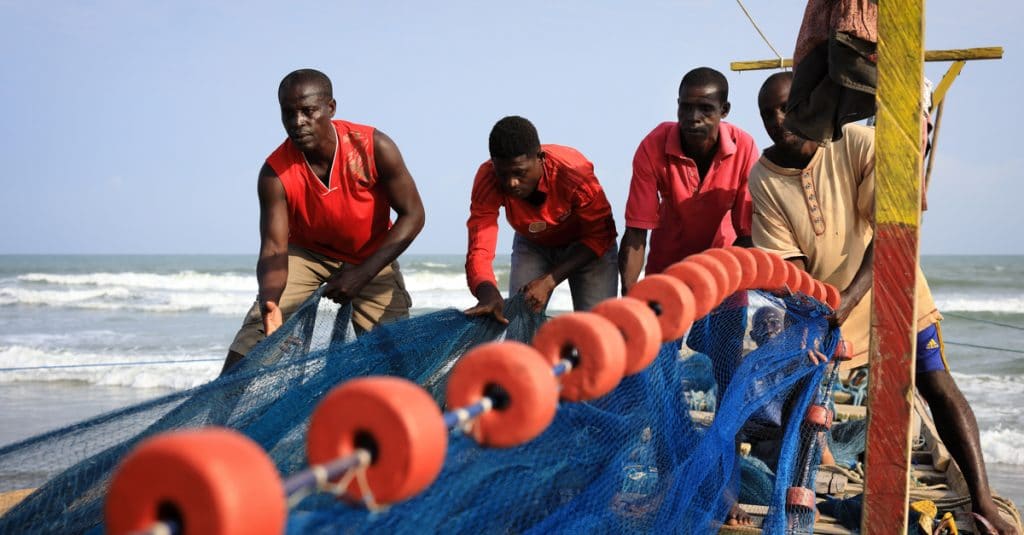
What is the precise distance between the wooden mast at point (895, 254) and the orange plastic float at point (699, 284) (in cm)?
42

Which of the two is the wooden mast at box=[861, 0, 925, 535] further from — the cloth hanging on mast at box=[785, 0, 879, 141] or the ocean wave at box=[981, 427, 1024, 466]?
the ocean wave at box=[981, 427, 1024, 466]

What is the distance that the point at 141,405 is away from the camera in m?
3.13

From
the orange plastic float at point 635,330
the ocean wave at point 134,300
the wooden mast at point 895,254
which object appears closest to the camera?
the orange plastic float at point 635,330

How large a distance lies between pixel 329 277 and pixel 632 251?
1579mm

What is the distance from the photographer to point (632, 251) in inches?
196

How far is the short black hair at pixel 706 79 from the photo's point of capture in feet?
15.6

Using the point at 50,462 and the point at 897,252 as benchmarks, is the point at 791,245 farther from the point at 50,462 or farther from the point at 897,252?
the point at 50,462

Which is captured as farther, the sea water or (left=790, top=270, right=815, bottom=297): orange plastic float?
the sea water

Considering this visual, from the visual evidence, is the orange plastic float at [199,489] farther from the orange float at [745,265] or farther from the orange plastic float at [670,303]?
the orange float at [745,265]

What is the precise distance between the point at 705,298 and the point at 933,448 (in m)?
3.52

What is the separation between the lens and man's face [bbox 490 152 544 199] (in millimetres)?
4469

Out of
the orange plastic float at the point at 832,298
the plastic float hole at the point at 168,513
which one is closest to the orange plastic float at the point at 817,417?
the orange plastic float at the point at 832,298

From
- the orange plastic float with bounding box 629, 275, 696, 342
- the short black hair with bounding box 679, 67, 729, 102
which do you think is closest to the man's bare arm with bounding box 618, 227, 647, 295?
the short black hair with bounding box 679, 67, 729, 102

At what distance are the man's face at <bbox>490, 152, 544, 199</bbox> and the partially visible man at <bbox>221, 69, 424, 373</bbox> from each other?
539mm
